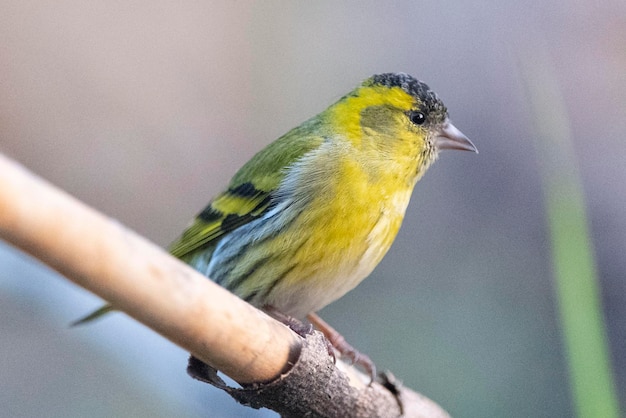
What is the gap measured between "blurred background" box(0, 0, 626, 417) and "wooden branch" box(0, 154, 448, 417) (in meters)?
0.95

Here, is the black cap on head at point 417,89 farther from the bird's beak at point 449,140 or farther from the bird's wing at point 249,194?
the bird's wing at point 249,194

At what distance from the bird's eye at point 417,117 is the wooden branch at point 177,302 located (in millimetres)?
770

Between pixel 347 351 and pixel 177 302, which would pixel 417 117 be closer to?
pixel 347 351

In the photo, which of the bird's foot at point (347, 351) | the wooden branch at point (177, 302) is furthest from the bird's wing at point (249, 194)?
the wooden branch at point (177, 302)

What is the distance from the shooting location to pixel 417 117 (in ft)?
6.56

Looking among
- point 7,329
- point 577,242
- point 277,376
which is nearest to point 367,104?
point 577,242

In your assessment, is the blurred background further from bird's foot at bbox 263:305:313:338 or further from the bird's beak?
the bird's beak

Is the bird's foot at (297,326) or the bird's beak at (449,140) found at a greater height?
the bird's beak at (449,140)

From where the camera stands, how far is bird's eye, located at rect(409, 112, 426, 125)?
1997 mm

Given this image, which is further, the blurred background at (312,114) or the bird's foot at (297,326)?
the blurred background at (312,114)

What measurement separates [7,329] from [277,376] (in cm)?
228

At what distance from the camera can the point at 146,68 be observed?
3896 millimetres

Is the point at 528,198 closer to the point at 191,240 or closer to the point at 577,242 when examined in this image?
the point at 191,240

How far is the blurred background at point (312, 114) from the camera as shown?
2812mm
